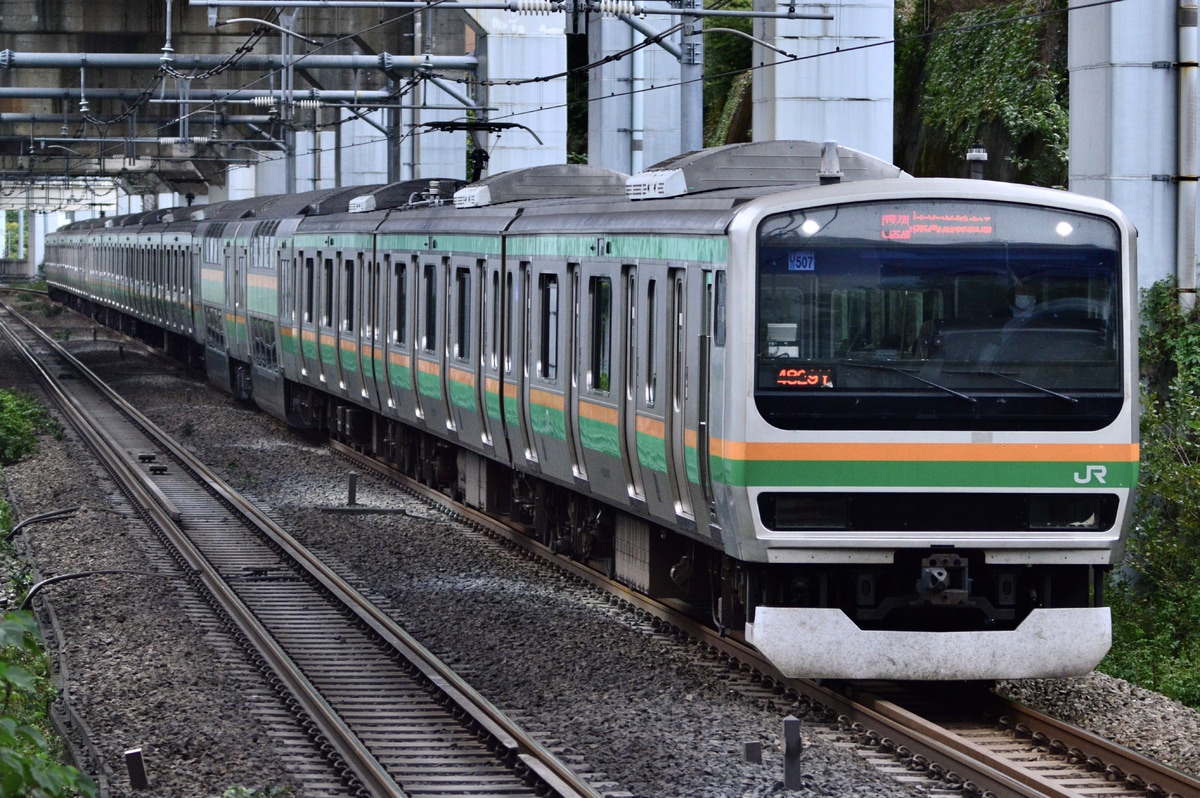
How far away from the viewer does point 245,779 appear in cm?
838

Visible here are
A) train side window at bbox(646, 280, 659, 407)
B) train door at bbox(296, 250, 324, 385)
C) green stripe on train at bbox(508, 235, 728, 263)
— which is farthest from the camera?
train door at bbox(296, 250, 324, 385)

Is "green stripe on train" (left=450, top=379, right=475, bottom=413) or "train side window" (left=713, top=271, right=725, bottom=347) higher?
"train side window" (left=713, top=271, right=725, bottom=347)

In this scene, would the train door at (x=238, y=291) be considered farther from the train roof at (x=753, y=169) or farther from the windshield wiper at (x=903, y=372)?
the windshield wiper at (x=903, y=372)

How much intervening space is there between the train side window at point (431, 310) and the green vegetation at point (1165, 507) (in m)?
5.87

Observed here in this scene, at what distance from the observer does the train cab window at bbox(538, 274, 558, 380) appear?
12.9 meters

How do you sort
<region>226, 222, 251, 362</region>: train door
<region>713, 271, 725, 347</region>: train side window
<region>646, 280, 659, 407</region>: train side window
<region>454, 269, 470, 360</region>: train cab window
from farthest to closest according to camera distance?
<region>226, 222, 251, 362</region>: train door
<region>454, 269, 470, 360</region>: train cab window
<region>646, 280, 659, 407</region>: train side window
<region>713, 271, 725, 347</region>: train side window

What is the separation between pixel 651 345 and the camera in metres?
10.8

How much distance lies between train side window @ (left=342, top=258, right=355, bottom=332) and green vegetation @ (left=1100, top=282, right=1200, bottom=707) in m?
8.41

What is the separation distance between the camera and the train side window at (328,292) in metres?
21.1

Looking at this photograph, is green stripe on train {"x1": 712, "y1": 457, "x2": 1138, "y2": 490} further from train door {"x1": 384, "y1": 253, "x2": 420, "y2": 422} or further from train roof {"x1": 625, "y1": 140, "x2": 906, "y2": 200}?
train door {"x1": 384, "y1": 253, "x2": 420, "y2": 422}

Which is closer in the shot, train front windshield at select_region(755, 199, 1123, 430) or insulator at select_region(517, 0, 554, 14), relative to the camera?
train front windshield at select_region(755, 199, 1123, 430)

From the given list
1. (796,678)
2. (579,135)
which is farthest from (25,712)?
(579,135)

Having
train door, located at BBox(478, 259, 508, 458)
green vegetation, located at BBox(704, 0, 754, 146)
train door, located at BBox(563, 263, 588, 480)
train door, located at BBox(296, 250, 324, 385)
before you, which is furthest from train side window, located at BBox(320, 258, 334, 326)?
green vegetation, located at BBox(704, 0, 754, 146)

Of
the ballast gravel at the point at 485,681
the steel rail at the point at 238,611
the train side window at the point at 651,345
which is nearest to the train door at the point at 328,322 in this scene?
the steel rail at the point at 238,611
